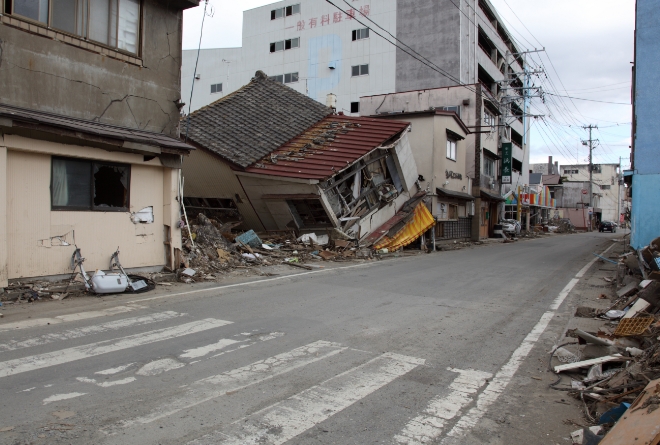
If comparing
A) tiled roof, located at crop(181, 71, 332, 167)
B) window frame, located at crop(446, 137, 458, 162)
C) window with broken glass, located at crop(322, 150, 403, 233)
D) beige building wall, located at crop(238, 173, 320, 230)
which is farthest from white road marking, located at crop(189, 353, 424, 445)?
window frame, located at crop(446, 137, 458, 162)

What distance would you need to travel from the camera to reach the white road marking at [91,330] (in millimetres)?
5969

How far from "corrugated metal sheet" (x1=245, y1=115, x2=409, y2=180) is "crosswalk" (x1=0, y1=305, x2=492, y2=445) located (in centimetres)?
1085

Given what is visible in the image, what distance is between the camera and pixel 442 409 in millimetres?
4359

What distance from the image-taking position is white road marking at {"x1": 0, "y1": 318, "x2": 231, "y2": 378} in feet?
17.0

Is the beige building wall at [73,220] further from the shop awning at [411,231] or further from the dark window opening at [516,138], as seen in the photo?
the dark window opening at [516,138]

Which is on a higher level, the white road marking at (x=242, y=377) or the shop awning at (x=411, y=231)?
the shop awning at (x=411, y=231)

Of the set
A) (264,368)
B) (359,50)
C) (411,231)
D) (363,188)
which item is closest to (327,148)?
(363,188)

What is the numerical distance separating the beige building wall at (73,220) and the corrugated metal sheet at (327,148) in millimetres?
5981

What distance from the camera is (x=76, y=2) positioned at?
10148mm

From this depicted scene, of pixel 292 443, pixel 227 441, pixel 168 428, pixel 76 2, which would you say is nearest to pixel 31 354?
pixel 168 428

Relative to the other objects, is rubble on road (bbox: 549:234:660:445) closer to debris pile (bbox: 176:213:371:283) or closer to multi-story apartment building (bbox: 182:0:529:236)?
debris pile (bbox: 176:213:371:283)

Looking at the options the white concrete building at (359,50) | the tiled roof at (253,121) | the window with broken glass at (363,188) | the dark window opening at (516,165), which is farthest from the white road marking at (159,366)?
the dark window opening at (516,165)

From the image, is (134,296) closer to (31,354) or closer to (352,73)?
(31,354)

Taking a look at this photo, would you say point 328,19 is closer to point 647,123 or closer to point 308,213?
point 308,213
